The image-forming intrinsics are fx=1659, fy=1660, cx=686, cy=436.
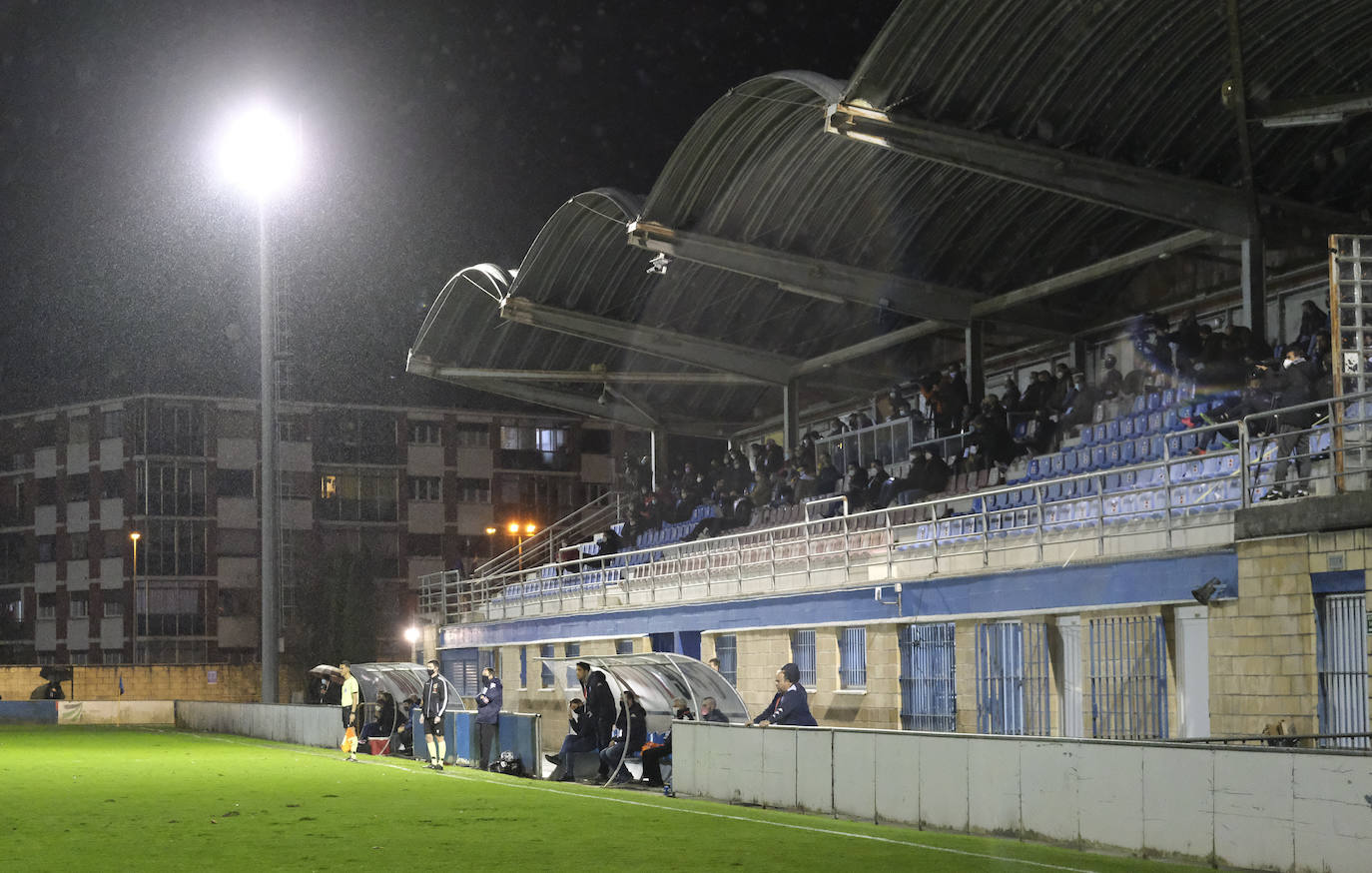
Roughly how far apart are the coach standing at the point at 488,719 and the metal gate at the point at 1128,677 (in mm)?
10219

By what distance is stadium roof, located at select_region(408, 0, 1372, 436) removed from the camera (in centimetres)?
2672

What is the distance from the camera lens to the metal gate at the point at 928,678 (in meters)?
24.5

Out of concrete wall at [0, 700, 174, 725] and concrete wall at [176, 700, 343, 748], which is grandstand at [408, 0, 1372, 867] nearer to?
concrete wall at [176, 700, 343, 748]

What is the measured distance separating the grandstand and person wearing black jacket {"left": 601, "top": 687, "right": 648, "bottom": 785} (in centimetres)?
406

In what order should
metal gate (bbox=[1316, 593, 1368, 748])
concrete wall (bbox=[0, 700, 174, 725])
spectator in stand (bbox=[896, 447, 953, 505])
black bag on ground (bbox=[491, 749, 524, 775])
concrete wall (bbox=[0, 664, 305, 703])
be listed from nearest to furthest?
metal gate (bbox=[1316, 593, 1368, 748])
black bag on ground (bbox=[491, 749, 524, 775])
spectator in stand (bbox=[896, 447, 953, 505])
concrete wall (bbox=[0, 700, 174, 725])
concrete wall (bbox=[0, 664, 305, 703])

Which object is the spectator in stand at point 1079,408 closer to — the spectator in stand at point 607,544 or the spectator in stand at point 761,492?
the spectator in stand at point 761,492

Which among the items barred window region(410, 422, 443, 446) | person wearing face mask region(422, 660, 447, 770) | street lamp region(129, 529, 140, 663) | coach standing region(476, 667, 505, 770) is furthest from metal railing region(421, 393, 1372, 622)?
barred window region(410, 422, 443, 446)

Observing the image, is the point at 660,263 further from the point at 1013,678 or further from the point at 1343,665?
the point at 1343,665

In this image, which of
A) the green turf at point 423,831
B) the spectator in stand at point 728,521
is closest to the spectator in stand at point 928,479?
the spectator in stand at point 728,521

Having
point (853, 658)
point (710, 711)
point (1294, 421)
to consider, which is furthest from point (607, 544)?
point (1294, 421)

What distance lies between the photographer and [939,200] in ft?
111

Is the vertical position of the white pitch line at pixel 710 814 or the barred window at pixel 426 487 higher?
the barred window at pixel 426 487

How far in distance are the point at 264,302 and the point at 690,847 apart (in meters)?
22.5

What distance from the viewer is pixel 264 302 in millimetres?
34625
